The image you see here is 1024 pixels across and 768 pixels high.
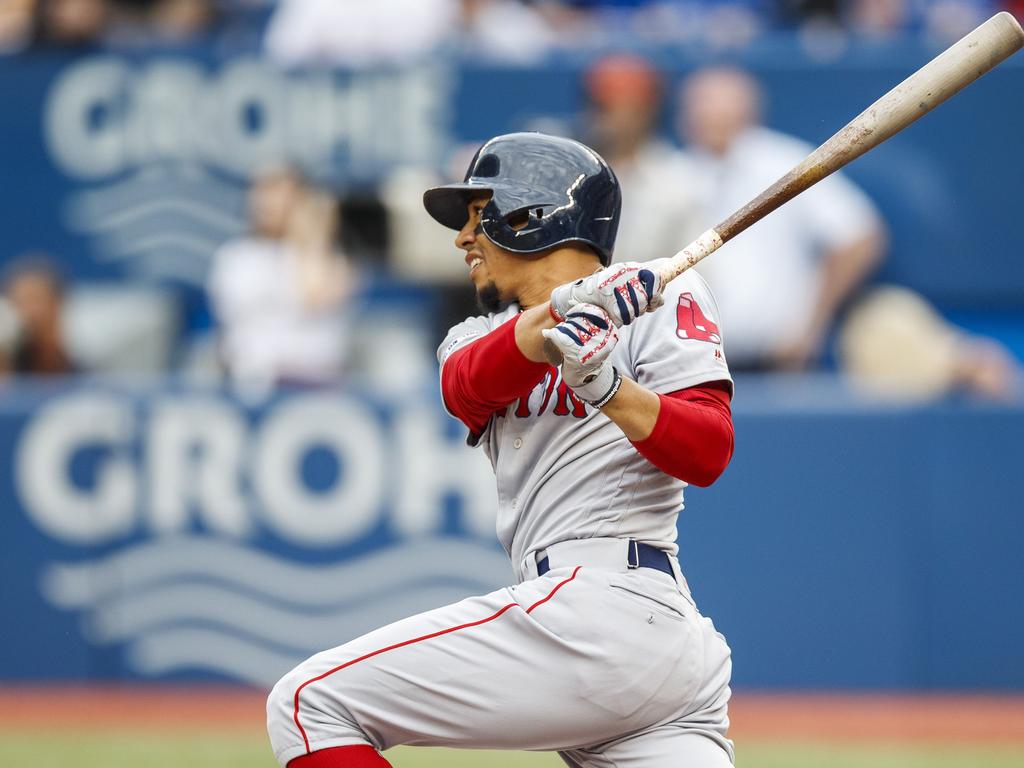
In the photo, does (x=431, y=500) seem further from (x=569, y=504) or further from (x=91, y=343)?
(x=569, y=504)

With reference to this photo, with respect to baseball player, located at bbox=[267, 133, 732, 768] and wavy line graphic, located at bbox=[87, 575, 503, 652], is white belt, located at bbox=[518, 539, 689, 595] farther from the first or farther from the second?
wavy line graphic, located at bbox=[87, 575, 503, 652]

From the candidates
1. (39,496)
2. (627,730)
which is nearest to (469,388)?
(627,730)

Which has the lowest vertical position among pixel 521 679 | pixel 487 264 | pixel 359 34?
pixel 521 679

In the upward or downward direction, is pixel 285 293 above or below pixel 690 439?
above

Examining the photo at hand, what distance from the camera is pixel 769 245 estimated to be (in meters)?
7.87

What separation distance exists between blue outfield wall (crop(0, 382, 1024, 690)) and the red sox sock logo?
3.70 metres

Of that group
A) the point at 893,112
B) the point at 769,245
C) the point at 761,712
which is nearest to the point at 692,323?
the point at 893,112

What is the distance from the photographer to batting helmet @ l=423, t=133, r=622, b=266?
3.33m

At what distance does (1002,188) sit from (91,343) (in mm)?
4937

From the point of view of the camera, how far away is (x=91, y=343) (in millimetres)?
8359

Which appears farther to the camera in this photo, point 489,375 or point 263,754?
point 263,754

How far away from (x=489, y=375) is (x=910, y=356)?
15.6ft

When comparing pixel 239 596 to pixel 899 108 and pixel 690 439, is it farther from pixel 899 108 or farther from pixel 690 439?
pixel 899 108

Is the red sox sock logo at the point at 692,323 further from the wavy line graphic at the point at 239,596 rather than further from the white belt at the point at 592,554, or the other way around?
the wavy line graphic at the point at 239,596
